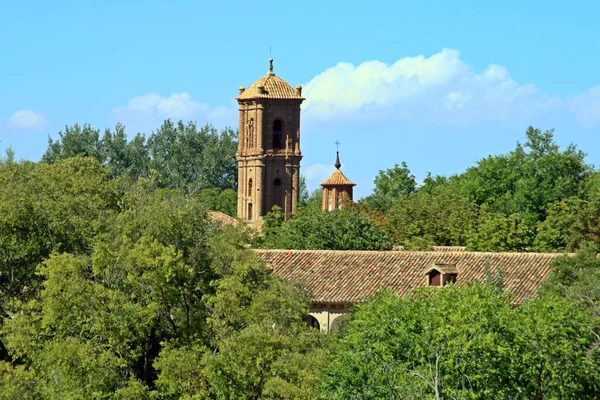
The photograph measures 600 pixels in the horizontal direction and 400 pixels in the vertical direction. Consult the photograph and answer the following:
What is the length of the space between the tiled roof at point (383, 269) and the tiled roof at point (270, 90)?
60.0 m

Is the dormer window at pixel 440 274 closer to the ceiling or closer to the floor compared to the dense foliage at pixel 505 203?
closer to the floor

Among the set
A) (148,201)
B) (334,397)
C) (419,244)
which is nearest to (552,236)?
(419,244)

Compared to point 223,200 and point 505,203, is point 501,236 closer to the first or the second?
point 505,203

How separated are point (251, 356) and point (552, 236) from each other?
1562 inches

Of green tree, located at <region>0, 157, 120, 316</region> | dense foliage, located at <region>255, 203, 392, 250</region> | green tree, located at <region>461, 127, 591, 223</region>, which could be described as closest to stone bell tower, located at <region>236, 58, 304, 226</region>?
green tree, located at <region>461, 127, 591, 223</region>

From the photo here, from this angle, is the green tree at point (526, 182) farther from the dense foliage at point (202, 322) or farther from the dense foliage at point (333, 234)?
the dense foliage at point (202, 322)

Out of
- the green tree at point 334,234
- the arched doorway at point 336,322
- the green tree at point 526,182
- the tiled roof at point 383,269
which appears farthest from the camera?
the green tree at point 526,182

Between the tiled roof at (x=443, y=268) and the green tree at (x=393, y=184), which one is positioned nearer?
the tiled roof at (x=443, y=268)

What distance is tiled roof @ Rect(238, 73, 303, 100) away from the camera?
380 ft

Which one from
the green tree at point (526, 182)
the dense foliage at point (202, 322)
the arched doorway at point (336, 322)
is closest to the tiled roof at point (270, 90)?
the green tree at point (526, 182)

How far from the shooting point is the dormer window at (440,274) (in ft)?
174

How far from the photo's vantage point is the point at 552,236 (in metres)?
75.7

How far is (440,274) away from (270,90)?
212ft

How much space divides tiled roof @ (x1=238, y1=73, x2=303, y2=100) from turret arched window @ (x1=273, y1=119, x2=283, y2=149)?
1922 mm
